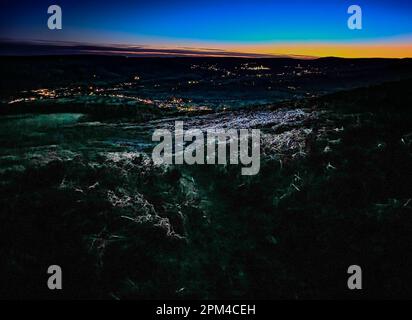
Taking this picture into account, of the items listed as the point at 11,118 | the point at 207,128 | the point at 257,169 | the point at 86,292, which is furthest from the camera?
the point at 11,118

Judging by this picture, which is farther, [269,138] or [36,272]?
[269,138]

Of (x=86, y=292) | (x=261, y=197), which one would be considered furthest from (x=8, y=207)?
(x=261, y=197)

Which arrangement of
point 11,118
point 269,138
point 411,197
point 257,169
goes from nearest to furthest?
1. point 411,197
2. point 257,169
3. point 269,138
4. point 11,118

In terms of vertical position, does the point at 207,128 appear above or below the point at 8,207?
above

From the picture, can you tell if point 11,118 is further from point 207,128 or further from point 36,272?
point 36,272

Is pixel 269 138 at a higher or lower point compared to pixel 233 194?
higher

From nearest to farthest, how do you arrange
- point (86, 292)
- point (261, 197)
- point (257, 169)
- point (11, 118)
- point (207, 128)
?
point (86, 292) < point (261, 197) < point (257, 169) < point (207, 128) < point (11, 118)
